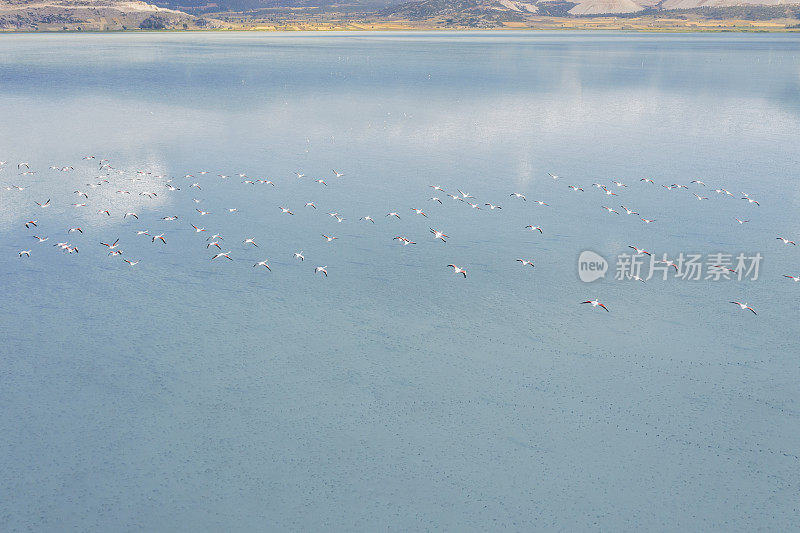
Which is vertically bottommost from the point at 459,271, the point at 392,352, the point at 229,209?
the point at 392,352

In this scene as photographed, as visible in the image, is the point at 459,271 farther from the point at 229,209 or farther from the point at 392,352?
the point at 229,209

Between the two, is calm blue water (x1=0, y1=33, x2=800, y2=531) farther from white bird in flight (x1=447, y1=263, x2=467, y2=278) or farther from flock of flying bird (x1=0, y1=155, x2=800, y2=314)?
white bird in flight (x1=447, y1=263, x2=467, y2=278)

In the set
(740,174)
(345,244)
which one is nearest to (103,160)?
(345,244)

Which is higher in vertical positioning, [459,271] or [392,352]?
[459,271]

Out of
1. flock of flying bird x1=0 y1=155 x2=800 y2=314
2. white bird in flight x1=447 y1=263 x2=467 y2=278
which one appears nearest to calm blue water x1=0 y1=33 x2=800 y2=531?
flock of flying bird x1=0 y1=155 x2=800 y2=314

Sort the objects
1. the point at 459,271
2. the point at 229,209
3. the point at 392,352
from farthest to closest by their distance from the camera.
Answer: the point at 229,209 < the point at 459,271 < the point at 392,352

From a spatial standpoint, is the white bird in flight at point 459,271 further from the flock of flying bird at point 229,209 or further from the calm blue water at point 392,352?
the calm blue water at point 392,352

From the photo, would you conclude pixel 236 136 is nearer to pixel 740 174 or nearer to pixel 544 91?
pixel 740 174

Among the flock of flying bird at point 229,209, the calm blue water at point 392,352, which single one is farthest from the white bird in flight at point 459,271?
the calm blue water at point 392,352

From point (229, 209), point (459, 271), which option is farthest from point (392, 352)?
point (229, 209)
